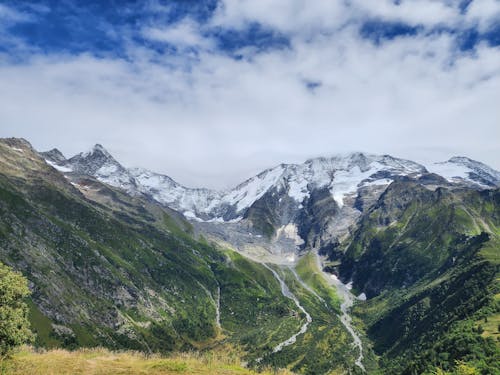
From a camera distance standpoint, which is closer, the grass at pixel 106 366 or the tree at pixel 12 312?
the grass at pixel 106 366

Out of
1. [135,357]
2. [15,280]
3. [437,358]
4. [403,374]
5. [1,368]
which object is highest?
[15,280]

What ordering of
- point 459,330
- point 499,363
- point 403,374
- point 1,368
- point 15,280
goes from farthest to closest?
point 459,330
point 403,374
point 499,363
point 15,280
point 1,368

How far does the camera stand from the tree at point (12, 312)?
143 ft

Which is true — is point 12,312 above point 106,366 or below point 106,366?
above

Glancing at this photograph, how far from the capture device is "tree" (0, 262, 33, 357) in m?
43.6

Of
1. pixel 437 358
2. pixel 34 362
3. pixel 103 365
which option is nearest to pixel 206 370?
pixel 103 365

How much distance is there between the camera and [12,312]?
4528 cm

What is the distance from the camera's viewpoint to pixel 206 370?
4312 cm

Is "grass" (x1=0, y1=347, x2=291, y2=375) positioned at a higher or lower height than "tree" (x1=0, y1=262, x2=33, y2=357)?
lower

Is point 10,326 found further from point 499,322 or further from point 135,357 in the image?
point 499,322

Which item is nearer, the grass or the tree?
the grass

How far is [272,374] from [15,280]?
2990cm

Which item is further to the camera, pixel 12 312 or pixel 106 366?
pixel 12 312

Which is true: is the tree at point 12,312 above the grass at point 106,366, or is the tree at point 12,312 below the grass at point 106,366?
above
